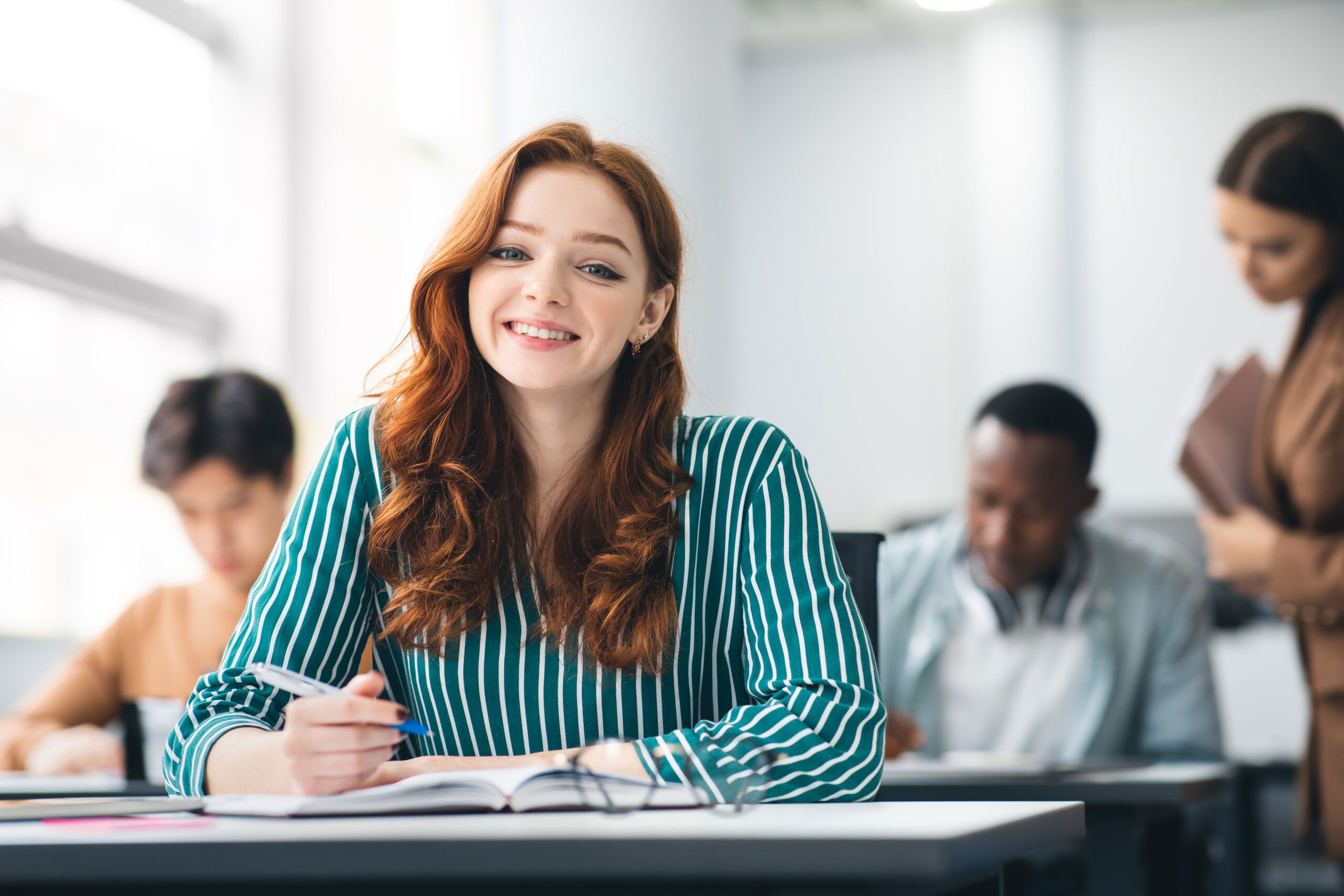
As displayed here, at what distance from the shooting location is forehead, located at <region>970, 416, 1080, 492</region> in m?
2.64

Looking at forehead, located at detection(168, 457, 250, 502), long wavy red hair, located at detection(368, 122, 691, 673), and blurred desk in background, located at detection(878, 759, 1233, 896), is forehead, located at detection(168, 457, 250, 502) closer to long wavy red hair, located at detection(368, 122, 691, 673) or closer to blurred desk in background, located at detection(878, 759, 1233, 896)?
long wavy red hair, located at detection(368, 122, 691, 673)

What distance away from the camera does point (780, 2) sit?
5898 mm

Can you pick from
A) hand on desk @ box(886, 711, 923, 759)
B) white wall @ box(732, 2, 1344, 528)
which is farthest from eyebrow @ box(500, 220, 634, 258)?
white wall @ box(732, 2, 1344, 528)

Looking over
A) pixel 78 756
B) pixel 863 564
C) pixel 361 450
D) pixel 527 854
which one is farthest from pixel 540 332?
pixel 78 756

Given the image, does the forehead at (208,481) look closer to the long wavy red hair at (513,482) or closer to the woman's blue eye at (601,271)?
the long wavy red hair at (513,482)

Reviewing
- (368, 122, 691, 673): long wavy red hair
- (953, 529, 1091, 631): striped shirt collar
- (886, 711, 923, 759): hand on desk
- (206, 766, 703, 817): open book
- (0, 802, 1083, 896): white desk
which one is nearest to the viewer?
(0, 802, 1083, 896): white desk

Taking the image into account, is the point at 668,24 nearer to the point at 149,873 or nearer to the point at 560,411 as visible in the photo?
the point at 560,411

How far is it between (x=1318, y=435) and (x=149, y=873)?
2.03 metres

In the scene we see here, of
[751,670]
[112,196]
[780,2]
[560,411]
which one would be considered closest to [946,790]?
[751,670]

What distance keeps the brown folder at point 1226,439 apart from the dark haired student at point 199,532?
1.61m

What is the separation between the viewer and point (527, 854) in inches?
30.3

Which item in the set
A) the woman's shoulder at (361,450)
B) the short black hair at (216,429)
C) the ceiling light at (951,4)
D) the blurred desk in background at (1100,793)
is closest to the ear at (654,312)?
the woman's shoulder at (361,450)

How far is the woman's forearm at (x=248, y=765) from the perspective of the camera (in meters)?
1.10

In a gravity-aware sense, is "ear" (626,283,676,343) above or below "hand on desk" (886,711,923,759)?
above
